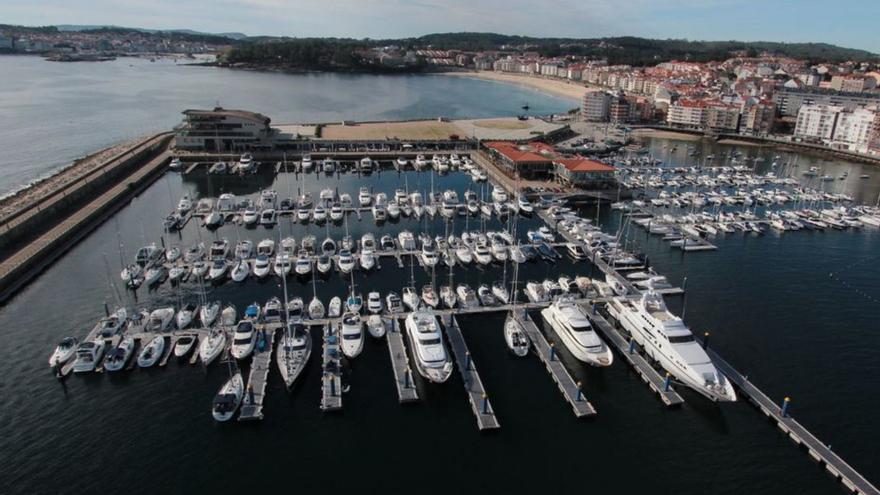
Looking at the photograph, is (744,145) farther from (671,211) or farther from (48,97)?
(48,97)

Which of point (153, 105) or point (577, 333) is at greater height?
point (153, 105)

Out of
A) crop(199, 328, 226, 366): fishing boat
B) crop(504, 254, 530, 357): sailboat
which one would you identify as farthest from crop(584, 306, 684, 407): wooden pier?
crop(199, 328, 226, 366): fishing boat

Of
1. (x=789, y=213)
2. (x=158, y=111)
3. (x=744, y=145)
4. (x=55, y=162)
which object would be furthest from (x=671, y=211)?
(x=158, y=111)

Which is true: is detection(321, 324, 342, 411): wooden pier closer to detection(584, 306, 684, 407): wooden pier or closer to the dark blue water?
the dark blue water

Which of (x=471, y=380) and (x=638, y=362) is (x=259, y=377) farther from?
(x=638, y=362)

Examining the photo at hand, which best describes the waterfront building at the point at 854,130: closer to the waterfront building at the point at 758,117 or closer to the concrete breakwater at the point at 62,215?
the waterfront building at the point at 758,117

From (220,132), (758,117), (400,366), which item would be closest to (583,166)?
(400,366)

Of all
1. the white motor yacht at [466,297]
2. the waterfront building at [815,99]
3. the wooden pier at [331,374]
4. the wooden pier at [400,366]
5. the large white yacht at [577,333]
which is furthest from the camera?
the waterfront building at [815,99]

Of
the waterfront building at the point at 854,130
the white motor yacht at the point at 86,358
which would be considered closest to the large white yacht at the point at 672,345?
the white motor yacht at the point at 86,358
